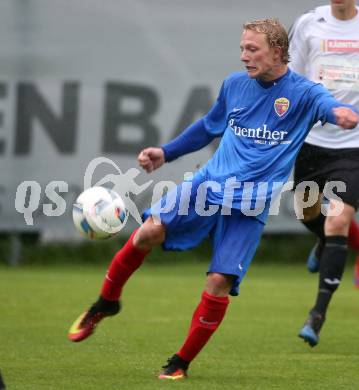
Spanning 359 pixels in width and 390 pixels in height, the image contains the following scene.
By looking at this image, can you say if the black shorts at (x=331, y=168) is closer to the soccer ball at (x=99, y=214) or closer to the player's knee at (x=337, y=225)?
the player's knee at (x=337, y=225)

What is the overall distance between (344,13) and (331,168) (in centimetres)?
102

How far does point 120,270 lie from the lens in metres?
5.52

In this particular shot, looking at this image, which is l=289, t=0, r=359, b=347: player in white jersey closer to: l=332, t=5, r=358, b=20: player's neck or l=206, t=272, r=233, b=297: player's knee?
l=332, t=5, r=358, b=20: player's neck

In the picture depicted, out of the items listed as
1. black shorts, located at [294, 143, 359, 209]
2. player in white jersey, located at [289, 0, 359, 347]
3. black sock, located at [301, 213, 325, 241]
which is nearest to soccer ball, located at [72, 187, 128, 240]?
black shorts, located at [294, 143, 359, 209]

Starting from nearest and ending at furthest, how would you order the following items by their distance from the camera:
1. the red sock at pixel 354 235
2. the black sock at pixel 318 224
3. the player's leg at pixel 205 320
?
the player's leg at pixel 205 320
the black sock at pixel 318 224
the red sock at pixel 354 235

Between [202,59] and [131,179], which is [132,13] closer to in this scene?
[202,59]

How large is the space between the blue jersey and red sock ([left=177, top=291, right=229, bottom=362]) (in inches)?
18.9

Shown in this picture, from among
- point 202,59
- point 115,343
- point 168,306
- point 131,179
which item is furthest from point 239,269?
point 202,59

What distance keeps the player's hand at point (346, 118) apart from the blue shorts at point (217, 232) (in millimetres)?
699

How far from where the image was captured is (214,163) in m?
5.48

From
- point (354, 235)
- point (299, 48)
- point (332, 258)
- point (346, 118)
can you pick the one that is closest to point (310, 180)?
point (332, 258)

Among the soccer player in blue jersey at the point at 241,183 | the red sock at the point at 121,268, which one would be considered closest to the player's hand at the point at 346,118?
the soccer player in blue jersey at the point at 241,183

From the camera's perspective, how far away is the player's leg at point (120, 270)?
5379 mm

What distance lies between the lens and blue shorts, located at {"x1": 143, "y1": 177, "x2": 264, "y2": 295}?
5.27 metres
